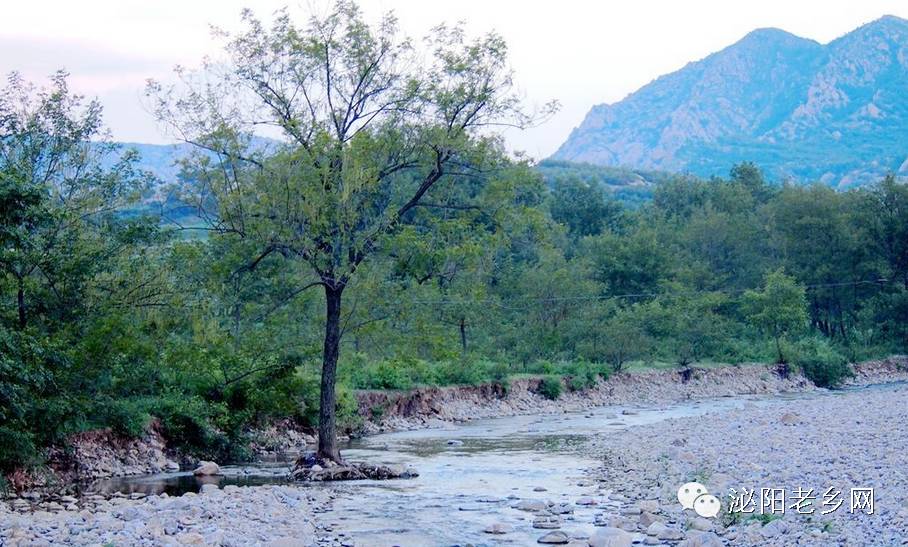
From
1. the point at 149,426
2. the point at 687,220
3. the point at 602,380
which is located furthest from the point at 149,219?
the point at 687,220

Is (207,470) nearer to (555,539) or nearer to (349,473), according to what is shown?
(349,473)

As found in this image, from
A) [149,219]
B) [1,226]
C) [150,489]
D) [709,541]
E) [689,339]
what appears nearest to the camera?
[709,541]

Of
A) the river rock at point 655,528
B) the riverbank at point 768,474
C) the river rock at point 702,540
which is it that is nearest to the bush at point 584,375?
the riverbank at point 768,474

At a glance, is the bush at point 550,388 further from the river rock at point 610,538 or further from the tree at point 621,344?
the river rock at point 610,538

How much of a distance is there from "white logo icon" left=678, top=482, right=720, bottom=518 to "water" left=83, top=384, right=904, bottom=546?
4.67 feet

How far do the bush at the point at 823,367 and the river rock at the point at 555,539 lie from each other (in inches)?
1670

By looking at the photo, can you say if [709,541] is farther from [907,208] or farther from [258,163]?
[907,208]

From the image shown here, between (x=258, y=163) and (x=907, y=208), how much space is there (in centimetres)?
5594

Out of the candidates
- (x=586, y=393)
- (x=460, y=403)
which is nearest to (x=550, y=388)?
(x=586, y=393)

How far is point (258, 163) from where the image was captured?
745 inches

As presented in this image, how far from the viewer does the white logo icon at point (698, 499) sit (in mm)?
13021

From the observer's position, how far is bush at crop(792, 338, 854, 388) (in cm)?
5047

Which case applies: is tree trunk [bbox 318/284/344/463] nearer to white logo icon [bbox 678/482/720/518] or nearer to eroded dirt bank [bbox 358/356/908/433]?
white logo icon [bbox 678/482/720/518]

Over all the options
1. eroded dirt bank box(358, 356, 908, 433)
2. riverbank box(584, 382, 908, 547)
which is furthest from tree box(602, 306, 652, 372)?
riverbank box(584, 382, 908, 547)
